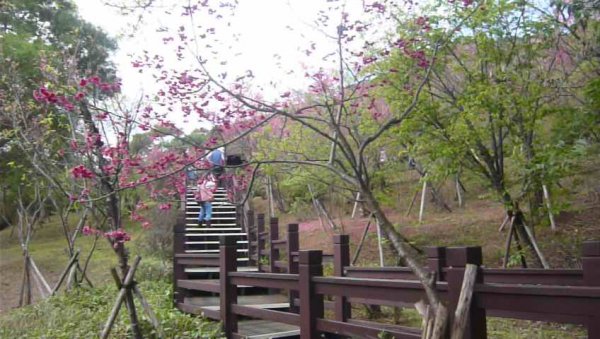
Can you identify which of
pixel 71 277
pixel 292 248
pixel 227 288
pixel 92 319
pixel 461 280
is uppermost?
pixel 461 280

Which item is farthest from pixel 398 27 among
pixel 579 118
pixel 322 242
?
pixel 322 242

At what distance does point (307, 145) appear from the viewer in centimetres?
1054

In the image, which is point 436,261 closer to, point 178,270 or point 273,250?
point 178,270

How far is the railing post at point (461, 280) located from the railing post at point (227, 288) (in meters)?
3.30

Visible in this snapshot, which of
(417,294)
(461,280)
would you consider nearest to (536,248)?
(417,294)

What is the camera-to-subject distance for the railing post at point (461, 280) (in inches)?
126

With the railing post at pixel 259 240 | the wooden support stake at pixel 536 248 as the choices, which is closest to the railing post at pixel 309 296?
the wooden support stake at pixel 536 248

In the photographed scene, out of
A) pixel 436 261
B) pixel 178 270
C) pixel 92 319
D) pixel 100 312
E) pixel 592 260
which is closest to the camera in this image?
pixel 592 260

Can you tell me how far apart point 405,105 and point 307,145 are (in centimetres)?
310

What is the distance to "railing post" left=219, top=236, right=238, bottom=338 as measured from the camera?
20.0ft

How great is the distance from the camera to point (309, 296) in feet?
15.6

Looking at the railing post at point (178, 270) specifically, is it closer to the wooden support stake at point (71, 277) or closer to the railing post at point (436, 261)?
the railing post at point (436, 261)

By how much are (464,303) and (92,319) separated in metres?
6.11

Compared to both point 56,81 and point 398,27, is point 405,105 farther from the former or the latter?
point 56,81
